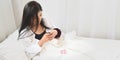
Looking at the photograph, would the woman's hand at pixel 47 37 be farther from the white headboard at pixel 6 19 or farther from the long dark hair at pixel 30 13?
the white headboard at pixel 6 19

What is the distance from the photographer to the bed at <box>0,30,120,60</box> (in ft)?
4.43

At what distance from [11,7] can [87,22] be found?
0.78m

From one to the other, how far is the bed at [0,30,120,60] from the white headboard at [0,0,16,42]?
238 mm

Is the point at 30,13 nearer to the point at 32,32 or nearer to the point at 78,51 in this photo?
the point at 32,32

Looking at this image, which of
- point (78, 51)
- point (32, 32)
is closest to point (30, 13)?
point (32, 32)

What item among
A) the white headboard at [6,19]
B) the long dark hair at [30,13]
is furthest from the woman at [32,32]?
the white headboard at [6,19]

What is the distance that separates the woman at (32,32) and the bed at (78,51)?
0.06 meters

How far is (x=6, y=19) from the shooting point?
1769 mm

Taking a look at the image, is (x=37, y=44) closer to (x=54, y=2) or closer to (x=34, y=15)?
(x=34, y=15)

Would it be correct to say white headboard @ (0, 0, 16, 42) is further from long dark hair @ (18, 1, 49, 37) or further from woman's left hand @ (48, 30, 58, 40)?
woman's left hand @ (48, 30, 58, 40)

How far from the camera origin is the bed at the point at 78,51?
135 cm

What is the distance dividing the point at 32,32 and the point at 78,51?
1.33 feet

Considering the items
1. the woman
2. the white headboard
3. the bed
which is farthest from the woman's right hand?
the white headboard

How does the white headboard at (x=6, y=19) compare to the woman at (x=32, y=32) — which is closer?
the woman at (x=32, y=32)
